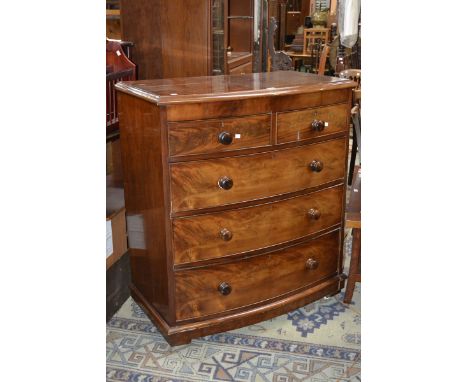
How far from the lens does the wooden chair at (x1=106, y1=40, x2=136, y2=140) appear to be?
8.10 feet

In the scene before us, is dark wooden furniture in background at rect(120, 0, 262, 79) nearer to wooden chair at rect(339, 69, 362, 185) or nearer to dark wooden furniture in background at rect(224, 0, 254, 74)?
dark wooden furniture in background at rect(224, 0, 254, 74)

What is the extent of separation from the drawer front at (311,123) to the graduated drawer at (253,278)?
1.69ft

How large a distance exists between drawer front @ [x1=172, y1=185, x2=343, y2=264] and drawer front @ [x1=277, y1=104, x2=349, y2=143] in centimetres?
28

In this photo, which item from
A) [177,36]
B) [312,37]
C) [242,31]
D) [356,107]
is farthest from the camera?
[312,37]

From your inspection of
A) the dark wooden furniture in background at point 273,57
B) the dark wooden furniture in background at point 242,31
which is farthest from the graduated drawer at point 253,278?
the dark wooden furniture in background at point 273,57

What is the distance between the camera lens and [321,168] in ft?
7.39

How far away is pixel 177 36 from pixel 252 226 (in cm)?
126

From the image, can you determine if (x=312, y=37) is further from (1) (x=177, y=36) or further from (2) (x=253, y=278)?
(2) (x=253, y=278)

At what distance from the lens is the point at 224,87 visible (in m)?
2.05

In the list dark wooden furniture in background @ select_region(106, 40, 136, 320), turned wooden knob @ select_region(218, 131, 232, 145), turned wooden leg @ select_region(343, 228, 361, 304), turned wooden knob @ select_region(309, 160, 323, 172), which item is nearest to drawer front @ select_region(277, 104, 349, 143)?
turned wooden knob @ select_region(309, 160, 323, 172)

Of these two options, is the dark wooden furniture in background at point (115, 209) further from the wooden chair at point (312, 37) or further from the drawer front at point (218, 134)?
the wooden chair at point (312, 37)

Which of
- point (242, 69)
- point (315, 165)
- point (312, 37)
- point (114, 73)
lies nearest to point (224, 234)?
point (315, 165)
